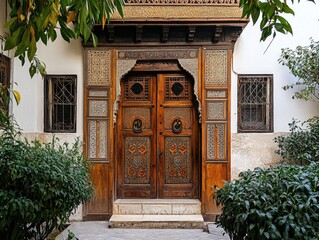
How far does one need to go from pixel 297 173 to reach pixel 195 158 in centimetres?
329

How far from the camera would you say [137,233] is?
5.10 m

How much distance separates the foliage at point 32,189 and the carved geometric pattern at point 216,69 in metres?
2.62

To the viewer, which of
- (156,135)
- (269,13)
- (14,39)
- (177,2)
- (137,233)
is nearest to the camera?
(14,39)

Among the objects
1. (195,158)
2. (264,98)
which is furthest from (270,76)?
(195,158)

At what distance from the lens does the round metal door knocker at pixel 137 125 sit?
6.14 metres

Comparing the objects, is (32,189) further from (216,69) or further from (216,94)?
(216,69)

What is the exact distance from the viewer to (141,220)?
5.43 meters

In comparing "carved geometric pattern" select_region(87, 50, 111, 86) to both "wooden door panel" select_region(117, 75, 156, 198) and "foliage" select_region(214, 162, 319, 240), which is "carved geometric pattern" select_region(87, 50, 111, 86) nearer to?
"wooden door panel" select_region(117, 75, 156, 198)

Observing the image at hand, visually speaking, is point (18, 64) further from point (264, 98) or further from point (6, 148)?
point (264, 98)

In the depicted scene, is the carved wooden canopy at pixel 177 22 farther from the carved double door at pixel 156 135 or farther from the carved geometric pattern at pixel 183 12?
the carved double door at pixel 156 135

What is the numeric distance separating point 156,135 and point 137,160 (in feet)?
1.70

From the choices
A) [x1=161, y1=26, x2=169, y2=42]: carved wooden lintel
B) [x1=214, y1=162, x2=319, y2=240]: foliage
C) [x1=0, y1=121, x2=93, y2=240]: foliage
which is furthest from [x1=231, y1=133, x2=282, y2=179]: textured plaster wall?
[x1=214, y1=162, x2=319, y2=240]: foliage

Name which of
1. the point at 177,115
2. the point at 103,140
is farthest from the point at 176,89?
the point at 103,140

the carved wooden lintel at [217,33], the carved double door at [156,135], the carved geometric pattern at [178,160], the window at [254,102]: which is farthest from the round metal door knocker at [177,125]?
the carved wooden lintel at [217,33]
